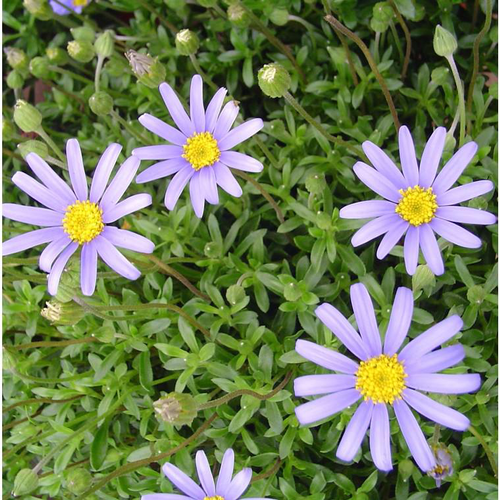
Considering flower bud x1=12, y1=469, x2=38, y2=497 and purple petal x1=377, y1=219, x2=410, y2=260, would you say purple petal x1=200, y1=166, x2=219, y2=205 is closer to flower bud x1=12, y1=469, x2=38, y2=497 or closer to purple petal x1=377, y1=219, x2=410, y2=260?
purple petal x1=377, y1=219, x2=410, y2=260

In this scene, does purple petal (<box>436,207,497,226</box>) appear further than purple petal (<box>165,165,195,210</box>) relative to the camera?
No

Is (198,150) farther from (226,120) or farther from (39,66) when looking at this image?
(39,66)

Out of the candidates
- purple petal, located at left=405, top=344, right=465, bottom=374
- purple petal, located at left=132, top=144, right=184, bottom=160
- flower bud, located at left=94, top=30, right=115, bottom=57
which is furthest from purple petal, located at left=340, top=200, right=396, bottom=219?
flower bud, located at left=94, top=30, right=115, bottom=57

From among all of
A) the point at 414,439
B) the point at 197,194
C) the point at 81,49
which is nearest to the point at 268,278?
the point at 197,194

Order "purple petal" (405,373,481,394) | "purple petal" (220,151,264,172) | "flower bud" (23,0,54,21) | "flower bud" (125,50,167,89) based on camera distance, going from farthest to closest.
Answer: "flower bud" (23,0,54,21) < "flower bud" (125,50,167,89) < "purple petal" (220,151,264,172) < "purple petal" (405,373,481,394)

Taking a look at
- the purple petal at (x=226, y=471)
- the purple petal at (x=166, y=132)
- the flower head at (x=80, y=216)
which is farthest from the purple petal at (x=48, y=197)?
the purple petal at (x=226, y=471)

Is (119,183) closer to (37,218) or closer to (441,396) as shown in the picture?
(37,218)
